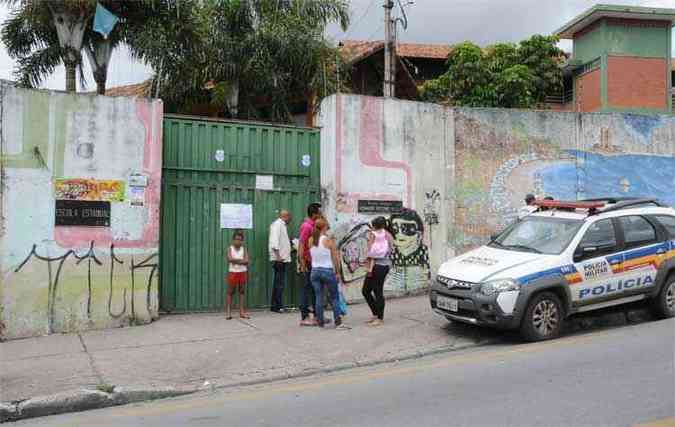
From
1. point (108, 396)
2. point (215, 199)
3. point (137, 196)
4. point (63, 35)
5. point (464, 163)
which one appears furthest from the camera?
point (63, 35)

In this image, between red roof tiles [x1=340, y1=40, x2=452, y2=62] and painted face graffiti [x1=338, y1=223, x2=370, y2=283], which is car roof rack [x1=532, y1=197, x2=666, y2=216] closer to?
painted face graffiti [x1=338, y1=223, x2=370, y2=283]

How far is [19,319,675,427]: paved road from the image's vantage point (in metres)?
5.07

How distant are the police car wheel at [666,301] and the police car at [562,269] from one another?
1 centimetres

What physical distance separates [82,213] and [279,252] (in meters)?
3.02

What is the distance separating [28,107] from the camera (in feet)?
28.8

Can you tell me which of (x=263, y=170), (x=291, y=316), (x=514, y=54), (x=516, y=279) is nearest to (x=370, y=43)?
(x=514, y=54)

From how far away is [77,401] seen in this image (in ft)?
19.7

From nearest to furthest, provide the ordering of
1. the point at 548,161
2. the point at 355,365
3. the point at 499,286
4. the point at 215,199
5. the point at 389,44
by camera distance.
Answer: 1. the point at 355,365
2. the point at 499,286
3. the point at 215,199
4. the point at 548,161
5. the point at 389,44

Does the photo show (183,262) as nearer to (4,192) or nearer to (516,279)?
(4,192)

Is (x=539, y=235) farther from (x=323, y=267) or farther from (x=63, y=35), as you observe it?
(x=63, y=35)

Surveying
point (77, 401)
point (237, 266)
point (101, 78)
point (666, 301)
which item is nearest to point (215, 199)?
point (237, 266)

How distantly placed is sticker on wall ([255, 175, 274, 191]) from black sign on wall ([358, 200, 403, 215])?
1639mm

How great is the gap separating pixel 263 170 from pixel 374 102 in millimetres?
2449

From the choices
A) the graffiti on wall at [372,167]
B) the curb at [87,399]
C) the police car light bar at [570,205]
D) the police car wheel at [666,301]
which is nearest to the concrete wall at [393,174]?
the graffiti on wall at [372,167]
